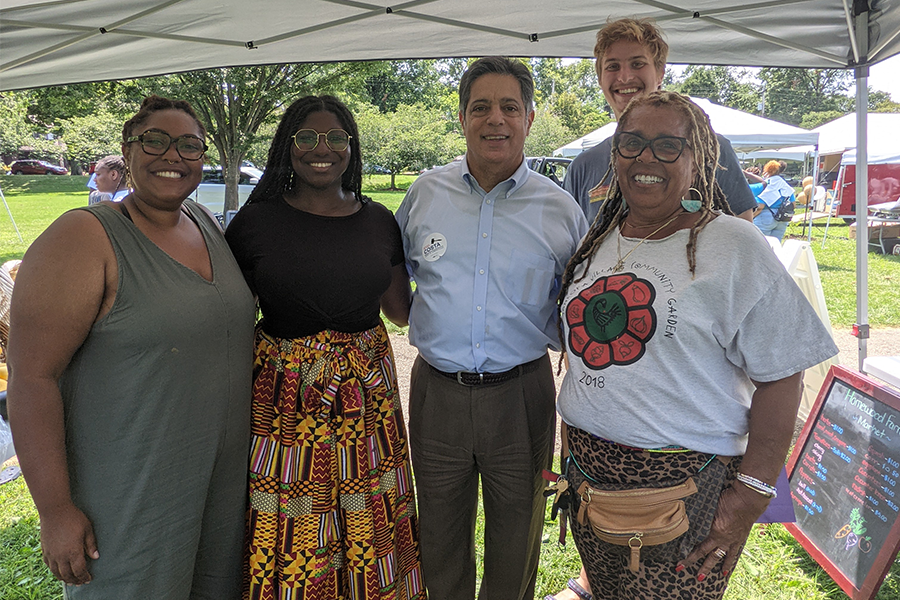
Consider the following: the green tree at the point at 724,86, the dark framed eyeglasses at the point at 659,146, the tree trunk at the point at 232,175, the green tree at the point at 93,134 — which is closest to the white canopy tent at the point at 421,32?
the dark framed eyeglasses at the point at 659,146

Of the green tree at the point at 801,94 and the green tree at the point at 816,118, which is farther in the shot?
the green tree at the point at 801,94

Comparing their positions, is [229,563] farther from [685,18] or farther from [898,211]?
[898,211]

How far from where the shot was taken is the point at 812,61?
346 centimetres

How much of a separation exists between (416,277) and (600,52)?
1295 millimetres

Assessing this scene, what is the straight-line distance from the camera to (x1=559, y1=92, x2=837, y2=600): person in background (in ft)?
5.12

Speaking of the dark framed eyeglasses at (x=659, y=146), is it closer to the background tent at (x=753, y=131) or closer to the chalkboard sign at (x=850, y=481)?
the chalkboard sign at (x=850, y=481)

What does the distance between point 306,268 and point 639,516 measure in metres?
1.31

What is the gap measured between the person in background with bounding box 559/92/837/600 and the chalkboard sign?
4.78 feet

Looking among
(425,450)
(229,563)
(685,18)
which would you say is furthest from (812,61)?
(229,563)

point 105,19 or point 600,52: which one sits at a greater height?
point 105,19

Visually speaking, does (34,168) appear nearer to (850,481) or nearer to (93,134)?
(93,134)

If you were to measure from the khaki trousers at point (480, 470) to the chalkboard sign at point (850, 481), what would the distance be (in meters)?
1.49

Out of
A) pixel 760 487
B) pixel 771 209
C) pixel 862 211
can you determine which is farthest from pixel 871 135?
pixel 760 487

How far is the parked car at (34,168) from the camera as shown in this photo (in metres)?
30.6
